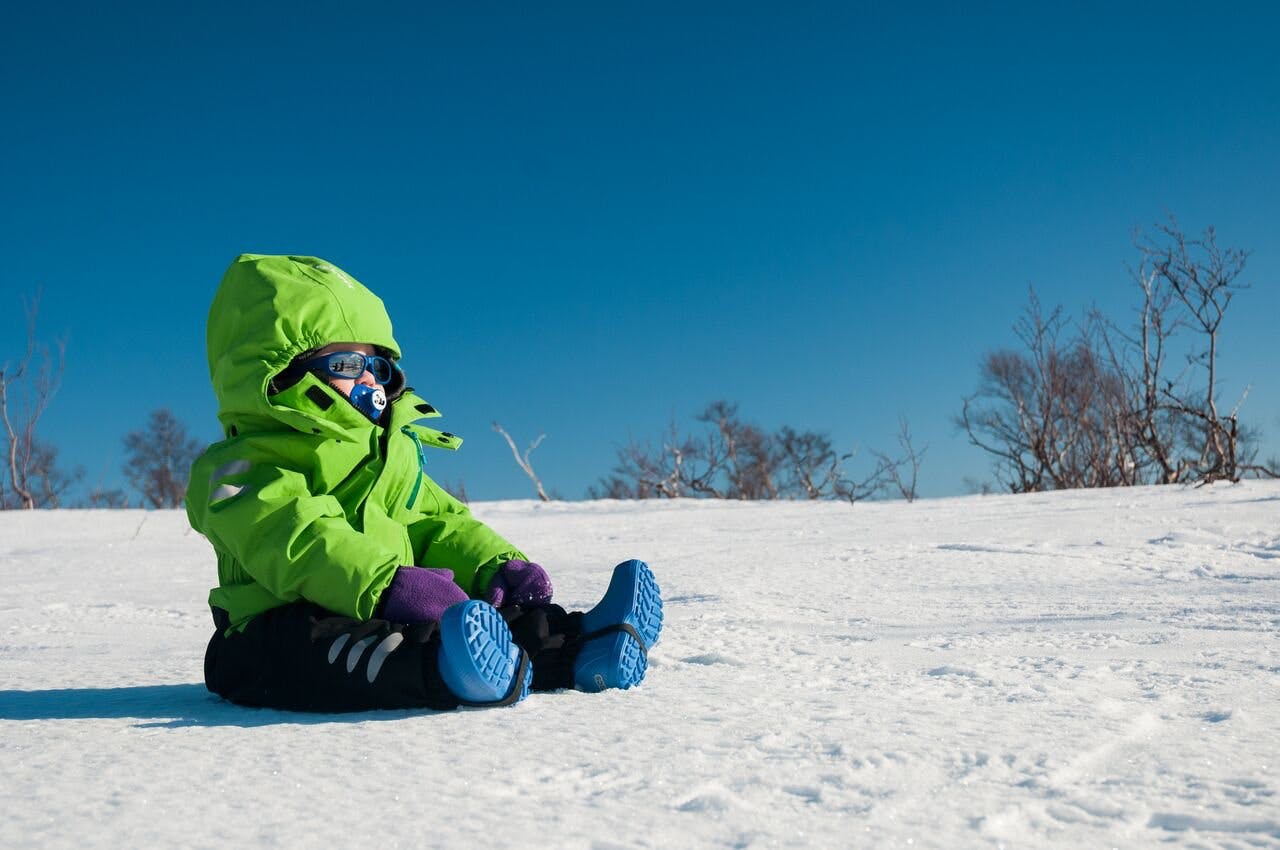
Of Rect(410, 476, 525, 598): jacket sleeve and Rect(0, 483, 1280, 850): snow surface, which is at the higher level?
Rect(410, 476, 525, 598): jacket sleeve

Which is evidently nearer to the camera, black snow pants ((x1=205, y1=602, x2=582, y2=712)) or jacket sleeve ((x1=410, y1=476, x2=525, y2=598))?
black snow pants ((x1=205, y1=602, x2=582, y2=712))

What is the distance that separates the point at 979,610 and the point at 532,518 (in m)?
3.89

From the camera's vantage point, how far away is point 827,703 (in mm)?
1298

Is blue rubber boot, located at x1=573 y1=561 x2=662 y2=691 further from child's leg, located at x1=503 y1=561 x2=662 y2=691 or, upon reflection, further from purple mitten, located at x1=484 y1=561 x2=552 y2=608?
purple mitten, located at x1=484 y1=561 x2=552 y2=608

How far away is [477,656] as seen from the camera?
4.22 ft

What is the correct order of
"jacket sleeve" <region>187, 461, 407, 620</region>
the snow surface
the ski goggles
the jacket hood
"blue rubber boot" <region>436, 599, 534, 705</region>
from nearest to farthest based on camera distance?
the snow surface < "blue rubber boot" <region>436, 599, 534, 705</region> < "jacket sleeve" <region>187, 461, 407, 620</region> < the jacket hood < the ski goggles

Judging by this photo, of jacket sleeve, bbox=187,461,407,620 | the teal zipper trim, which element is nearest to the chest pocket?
the teal zipper trim

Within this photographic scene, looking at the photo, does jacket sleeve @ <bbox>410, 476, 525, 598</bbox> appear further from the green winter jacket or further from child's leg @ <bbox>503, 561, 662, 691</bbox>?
child's leg @ <bbox>503, 561, 662, 691</bbox>

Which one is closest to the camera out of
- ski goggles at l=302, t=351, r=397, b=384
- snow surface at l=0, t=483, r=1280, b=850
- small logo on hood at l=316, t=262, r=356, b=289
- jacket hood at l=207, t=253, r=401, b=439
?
snow surface at l=0, t=483, r=1280, b=850

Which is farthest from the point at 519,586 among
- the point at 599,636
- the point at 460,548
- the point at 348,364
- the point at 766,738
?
the point at 766,738

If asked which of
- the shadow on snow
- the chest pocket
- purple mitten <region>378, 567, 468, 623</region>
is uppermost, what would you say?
the chest pocket

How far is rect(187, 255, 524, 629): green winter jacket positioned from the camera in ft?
4.88

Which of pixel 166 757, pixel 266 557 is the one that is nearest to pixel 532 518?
pixel 266 557

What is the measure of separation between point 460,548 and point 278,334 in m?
0.56
